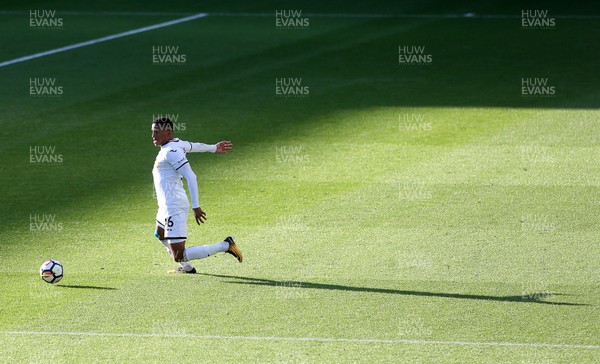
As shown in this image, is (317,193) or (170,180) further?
(317,193)

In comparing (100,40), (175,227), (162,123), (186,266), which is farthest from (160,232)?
(100,40)

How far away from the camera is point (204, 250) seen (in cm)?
1312

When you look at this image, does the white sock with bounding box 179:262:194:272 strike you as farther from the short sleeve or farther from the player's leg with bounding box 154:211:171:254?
the short sleeve

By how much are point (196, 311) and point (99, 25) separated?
67.6 feet

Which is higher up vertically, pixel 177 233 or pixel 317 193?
pixel 317 193

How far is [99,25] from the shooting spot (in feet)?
102

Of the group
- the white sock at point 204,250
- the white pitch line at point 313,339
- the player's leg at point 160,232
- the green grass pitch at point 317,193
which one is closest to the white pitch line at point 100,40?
the green grass pitch at point 317,193

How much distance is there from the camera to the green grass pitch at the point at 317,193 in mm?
11367

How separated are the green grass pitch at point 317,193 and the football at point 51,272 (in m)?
0.11

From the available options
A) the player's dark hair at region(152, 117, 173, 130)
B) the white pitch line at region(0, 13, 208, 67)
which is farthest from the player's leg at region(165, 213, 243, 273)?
the white pitch line at region(0, 13, 208, 67)

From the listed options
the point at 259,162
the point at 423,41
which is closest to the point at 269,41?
the point at 423,41

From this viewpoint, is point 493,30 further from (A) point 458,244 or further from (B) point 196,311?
(B) point 196,311

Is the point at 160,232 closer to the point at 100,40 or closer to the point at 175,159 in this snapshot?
the point at 175,159

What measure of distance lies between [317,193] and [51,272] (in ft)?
16.7
